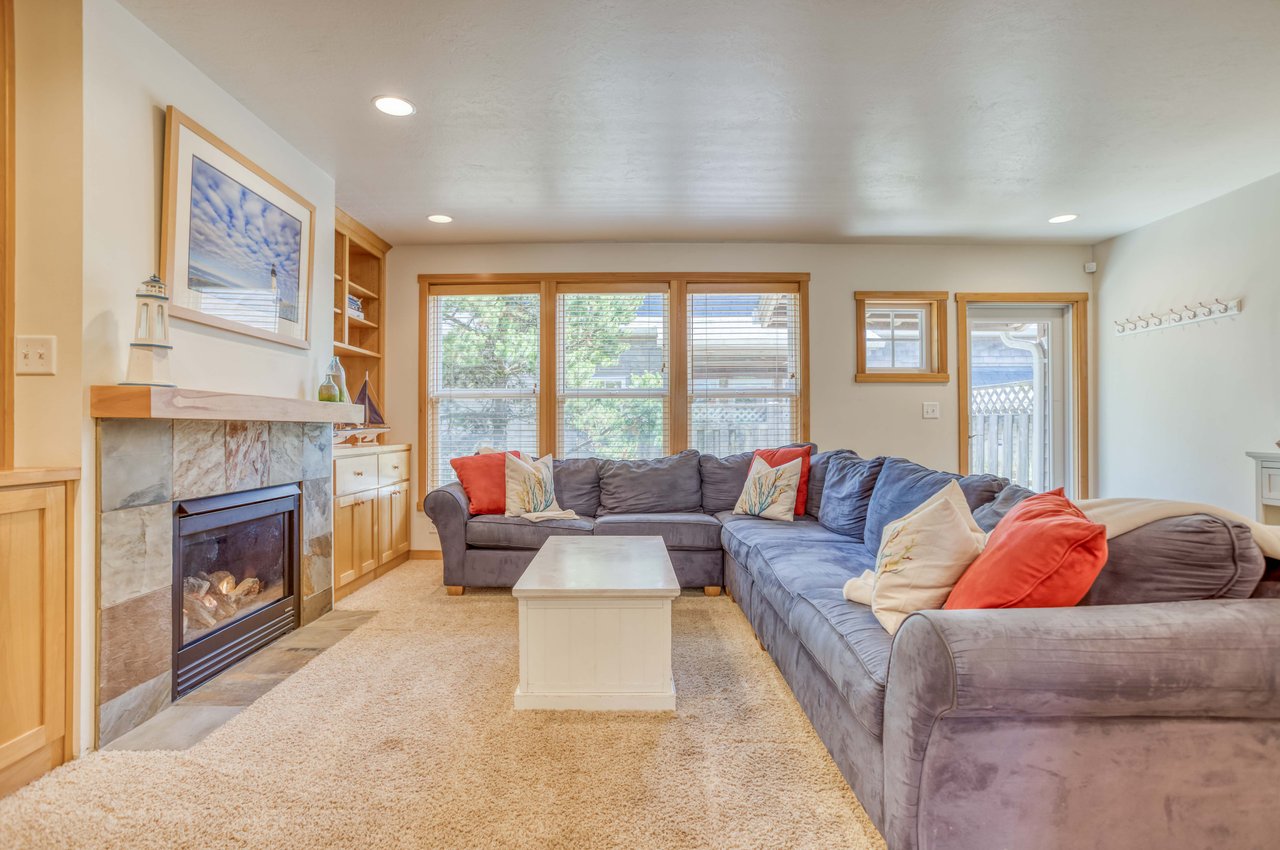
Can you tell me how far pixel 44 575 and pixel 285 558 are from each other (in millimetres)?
1300

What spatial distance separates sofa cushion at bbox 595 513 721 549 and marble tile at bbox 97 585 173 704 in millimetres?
2150

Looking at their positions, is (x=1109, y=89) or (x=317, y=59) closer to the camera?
(x=317, y=59)

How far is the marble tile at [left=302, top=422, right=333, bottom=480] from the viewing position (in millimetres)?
3174

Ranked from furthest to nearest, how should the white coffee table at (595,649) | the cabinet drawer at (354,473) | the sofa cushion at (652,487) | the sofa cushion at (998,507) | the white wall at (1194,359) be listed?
the sofa cushion at (652,487)
the cabinet drawer at (354,473)
the white wall at (1194,359)
the white coffee table at (595,649)
the sofa cushion at (998,507)

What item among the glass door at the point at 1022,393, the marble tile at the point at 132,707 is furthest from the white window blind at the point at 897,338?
the marble tile at the point at 132,707

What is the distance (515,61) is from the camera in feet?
7.54

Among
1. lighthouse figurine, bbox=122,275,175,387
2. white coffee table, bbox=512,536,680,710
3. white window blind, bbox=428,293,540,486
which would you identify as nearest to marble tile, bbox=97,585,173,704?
lighthouse figurine, bbox=122,275,175,387

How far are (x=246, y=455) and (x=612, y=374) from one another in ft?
8.45

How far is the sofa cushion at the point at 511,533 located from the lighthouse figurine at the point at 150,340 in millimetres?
1918

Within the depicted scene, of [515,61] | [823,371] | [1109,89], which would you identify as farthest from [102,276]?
[823,371]

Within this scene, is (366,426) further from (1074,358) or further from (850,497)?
(1074,358)

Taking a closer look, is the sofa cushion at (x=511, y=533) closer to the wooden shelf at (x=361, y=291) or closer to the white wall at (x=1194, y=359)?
the wooden shelf at (x=361, y=291)

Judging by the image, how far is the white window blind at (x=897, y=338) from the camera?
4828 millimetres

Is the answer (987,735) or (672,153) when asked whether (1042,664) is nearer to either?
(987,735)
